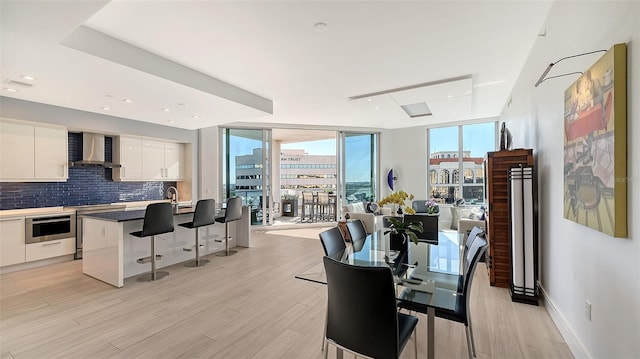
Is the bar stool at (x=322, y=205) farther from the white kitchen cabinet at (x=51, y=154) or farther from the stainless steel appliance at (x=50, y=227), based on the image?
the white kitchen cabinet at (x=51, y=154)

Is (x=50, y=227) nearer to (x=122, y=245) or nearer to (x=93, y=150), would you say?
(x=93, y=150)

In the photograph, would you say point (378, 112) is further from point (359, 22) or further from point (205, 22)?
point (205, 22)

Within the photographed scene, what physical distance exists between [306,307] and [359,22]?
9.53 ft

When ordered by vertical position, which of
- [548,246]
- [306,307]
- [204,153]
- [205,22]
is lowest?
[306,307]

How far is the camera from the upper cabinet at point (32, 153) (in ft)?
13.5

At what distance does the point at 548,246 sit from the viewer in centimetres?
279

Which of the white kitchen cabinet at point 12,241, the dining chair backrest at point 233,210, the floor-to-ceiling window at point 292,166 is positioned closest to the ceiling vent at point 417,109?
the floor-to-ceiling window at point 292,166

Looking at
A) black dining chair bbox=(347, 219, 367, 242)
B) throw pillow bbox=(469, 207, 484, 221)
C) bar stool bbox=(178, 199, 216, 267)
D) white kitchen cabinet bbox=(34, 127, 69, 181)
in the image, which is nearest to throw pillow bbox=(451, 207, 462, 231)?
throw pillow bbox=(469, 207, 484, 221)

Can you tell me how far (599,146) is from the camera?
65.4 inches

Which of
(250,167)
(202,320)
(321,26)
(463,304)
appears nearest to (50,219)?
(202,320)

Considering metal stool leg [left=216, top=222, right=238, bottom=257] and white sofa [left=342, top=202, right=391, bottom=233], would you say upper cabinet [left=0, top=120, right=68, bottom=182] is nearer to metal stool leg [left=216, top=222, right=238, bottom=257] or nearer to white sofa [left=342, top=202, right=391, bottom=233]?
metal stool leg [left=216, top=222, right=238, bottom=257]

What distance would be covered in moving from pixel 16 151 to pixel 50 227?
1245 mm

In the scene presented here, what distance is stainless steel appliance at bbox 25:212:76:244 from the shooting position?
13.8ft

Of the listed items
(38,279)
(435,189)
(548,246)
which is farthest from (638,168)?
(435,189)
